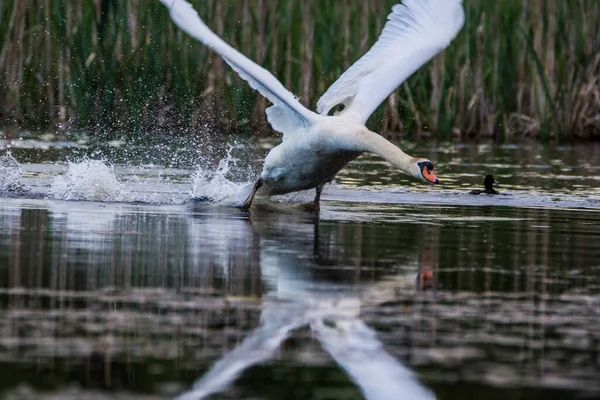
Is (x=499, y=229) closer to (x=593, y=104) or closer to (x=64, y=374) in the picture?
(x=64, y=374)

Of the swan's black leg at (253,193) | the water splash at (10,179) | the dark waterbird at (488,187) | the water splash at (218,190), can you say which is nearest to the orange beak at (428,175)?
the swan's black leg at (253,193)

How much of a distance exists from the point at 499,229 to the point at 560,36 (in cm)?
1062

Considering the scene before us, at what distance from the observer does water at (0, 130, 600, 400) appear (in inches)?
179

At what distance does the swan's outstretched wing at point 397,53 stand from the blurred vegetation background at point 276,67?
6.54m

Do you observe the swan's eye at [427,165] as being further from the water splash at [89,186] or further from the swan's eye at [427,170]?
the water splash at [89,186]

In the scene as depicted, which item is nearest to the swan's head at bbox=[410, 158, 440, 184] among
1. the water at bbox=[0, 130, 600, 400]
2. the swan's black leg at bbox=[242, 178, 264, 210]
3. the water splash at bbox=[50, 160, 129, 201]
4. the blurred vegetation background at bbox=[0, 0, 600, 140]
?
the water at bbox=[0, 130, 600, 400]

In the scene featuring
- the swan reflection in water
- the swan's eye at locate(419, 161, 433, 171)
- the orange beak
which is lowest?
the swan reflection in water

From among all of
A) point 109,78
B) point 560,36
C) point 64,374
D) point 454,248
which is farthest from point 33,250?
point 560,36

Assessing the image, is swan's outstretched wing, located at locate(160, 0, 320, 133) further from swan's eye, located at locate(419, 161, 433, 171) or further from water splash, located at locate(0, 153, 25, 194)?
water splash, located at locate(0, 153, 25, 194)

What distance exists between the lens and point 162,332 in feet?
17.2

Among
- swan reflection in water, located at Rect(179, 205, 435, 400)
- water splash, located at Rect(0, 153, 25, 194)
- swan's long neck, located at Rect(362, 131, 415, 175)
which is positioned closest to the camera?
swan reflection in water, located at Rect(179, 205, 435, 400)

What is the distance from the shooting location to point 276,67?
19484 mm

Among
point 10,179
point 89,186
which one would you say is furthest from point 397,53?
point 10,179

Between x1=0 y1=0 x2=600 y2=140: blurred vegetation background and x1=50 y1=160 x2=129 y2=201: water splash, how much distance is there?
6.53 meters
